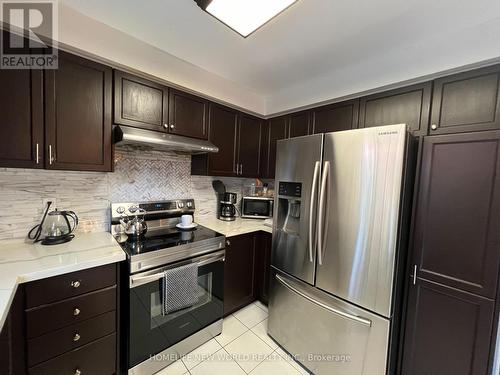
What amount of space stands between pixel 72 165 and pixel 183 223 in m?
0.99

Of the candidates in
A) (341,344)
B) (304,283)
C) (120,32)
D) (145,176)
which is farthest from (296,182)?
(120,32)

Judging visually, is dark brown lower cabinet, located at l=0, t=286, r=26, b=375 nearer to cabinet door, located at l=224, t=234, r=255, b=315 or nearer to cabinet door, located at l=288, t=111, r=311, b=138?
cabinet door, located at l=224, t=234, r=255, b=315

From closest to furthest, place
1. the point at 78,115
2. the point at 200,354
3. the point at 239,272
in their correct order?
the point at 78,115 < the point at 200,354 < the point at 239,272

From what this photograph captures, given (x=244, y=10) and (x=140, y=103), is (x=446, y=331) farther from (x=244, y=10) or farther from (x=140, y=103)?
(x=140, y=103)

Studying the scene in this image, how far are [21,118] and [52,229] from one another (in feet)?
2.47

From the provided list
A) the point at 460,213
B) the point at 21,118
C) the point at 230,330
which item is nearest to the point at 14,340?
the point at 21,118

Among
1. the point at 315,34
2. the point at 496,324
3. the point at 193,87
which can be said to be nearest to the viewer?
the point at 496,324

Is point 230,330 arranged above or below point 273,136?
below

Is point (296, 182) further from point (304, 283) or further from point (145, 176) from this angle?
point (145, 176)

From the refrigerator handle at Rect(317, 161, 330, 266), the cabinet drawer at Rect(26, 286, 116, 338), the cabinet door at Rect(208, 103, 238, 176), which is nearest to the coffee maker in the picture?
the cabinet door at Rect(208, 103, 238, 176)

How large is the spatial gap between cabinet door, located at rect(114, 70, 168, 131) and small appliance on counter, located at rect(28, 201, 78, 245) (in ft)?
2.63

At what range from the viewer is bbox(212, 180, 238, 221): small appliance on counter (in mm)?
2527

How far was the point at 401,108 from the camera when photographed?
1608 millimetres

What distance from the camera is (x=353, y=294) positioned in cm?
139
